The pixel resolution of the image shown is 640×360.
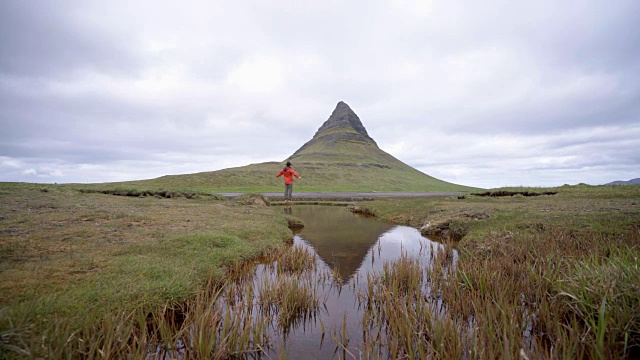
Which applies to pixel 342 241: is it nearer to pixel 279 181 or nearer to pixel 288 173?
pixel 288 173

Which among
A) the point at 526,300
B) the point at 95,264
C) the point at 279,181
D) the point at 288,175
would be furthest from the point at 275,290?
the point at 279,181

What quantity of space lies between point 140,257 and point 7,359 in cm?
494

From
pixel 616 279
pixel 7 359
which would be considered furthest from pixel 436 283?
pixel 7 359

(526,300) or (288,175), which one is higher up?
(288,175)

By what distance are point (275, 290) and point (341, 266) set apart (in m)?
4.01

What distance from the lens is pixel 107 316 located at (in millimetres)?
4676

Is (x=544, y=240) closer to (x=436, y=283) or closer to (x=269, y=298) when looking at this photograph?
(x=436, y=283)

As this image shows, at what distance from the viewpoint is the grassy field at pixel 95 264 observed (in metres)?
4.42

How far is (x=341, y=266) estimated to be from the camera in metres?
10.3

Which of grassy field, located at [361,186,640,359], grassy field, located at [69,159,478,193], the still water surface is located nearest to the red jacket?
the still water surface

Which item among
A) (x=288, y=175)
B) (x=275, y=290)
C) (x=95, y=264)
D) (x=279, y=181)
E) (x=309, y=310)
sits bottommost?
(x=309, y=310)

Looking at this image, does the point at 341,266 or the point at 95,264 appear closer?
the point at 95,264

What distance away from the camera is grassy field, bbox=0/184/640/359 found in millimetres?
4273

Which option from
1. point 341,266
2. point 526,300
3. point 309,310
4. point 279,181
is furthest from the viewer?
point 279,181
